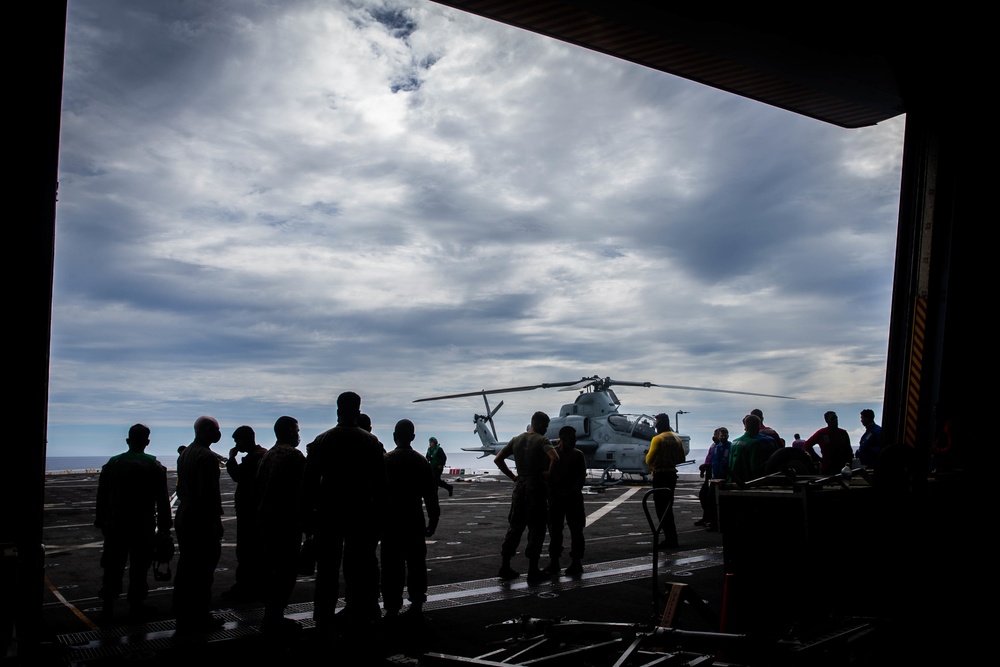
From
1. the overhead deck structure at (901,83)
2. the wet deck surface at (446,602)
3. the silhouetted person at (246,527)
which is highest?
the overhead deck structure at (901,83)

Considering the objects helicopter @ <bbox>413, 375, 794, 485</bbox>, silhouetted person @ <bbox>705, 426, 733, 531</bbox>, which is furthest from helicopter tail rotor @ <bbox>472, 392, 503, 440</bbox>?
silhouetted person @ <bbox>705, 426, 733, 531</bbox>

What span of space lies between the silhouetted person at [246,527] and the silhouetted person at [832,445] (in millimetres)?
7459

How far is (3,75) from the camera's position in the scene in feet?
14.4

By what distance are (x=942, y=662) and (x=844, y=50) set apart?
6396mm

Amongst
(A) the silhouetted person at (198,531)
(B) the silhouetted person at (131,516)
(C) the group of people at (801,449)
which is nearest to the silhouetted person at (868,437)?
(C) the group of people at (801,449)

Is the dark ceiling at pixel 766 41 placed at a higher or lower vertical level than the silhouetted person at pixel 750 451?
higher

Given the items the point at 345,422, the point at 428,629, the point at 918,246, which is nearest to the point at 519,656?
the point at 428,629

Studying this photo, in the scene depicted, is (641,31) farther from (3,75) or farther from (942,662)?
(942,662)

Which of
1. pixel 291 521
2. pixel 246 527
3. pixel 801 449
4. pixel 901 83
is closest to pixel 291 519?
pixel 291 521

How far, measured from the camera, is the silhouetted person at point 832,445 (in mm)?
9641

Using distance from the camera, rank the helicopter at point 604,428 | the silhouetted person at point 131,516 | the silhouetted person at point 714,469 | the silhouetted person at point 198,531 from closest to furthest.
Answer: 1. the silhouetted person at point 198,531
2. the silhouetted person at point 131,516
3. the silhouetted person at point 714,469
4. the helicopter at point 604,428

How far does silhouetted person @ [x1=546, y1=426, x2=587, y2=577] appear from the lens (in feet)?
27.7

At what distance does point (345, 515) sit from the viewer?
5570 mm

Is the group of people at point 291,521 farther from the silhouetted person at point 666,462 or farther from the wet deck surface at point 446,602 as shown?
the silhouetted person at point 666,462
